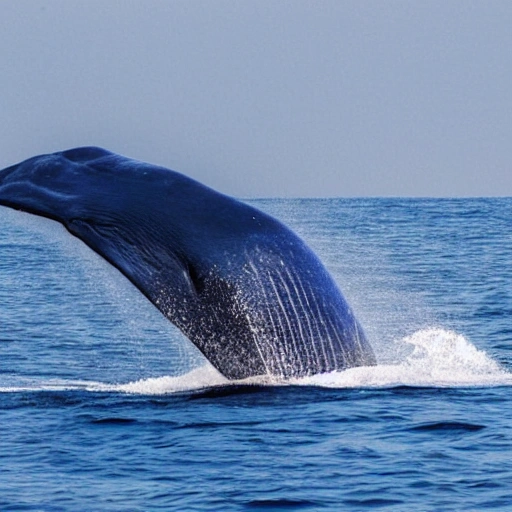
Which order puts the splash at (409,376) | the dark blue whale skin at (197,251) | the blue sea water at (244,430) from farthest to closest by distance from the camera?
the splash at (409,376), the dark blue whale skin at (197,251), the blue sea water at (244,430)

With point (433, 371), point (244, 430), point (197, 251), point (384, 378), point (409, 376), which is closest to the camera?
point (197, 251)

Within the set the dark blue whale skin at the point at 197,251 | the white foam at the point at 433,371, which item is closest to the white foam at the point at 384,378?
the white foam at the point at 433,371

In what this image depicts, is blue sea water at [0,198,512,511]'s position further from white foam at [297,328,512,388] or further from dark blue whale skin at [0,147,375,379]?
dark blue whale skin at [0,147,375,379]

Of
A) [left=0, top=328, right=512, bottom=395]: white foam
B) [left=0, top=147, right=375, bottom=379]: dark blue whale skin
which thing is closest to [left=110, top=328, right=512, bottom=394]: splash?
[left=0, top=328, right=512, bottom=395]: white foam

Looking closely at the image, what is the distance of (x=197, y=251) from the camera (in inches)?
437

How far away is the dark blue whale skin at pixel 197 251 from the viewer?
1097 centimetres

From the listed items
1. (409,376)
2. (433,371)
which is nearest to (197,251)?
(409,376)

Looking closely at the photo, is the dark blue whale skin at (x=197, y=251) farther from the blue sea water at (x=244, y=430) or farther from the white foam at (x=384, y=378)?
the white foam at (x=384, y=378)

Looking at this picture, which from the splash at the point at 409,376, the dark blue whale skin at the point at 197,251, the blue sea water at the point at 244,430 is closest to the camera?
the blue sea water at the point at 244,430

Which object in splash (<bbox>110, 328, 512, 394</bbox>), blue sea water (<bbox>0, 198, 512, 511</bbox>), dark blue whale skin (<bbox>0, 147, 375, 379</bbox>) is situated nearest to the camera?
blue sea water (<bbox>0, 198, 512, 511</bbox>)

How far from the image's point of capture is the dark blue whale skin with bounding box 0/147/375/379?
36.0 feet

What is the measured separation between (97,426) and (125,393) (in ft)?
5.86

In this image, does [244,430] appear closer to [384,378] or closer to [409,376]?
[384,378]

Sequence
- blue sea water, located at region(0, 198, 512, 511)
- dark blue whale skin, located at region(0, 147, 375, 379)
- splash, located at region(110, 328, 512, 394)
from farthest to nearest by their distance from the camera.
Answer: splash, located at region(110, 328, 512, 394) < dark blue whale skin, located at region(0, 147, 375, 379) < blue sea water, located at region(0, 198, 512, 511)
